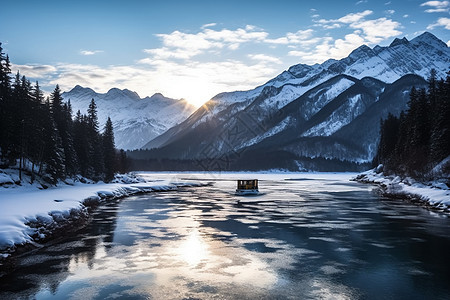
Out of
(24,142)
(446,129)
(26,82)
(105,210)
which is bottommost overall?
(105,210)

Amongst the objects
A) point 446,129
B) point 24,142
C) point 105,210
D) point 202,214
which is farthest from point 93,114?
point 446,129

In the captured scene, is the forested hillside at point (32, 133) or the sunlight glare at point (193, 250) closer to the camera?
the sunlight glare at point (193, 250)

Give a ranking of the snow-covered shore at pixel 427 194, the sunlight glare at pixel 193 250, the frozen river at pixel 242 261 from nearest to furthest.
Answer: the frozen river at pixel 242 261
the sunlight glare at pixel 193 250
the snow-covered shore at pixel 427 194

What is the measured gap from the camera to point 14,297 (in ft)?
45.0

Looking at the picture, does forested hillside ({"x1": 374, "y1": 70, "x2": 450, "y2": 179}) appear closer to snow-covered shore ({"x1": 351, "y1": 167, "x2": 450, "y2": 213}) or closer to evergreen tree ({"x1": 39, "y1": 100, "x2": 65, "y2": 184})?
snow-covered shore ({"x1": 351, "y1": 167, "x2": 450, "y2": 213})

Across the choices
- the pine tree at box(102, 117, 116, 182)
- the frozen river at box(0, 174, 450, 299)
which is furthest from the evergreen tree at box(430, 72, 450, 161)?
the pine tree at box(102, 117, 116, 182)

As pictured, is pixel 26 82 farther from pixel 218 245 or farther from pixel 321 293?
pixel 321 293

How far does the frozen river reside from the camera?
14.6 meters

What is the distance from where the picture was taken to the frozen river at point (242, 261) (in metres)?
14.6

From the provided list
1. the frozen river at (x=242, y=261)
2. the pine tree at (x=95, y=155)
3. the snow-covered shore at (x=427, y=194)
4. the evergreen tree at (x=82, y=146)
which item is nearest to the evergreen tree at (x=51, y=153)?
the evergreen tree at (x=82, y=146)

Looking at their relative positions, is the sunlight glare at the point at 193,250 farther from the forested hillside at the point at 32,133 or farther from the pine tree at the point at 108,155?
the pine tree at the point at 108,155

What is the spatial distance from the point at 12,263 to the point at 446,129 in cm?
6288

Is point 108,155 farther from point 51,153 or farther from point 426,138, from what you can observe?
point 426,138

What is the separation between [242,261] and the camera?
1938cm
